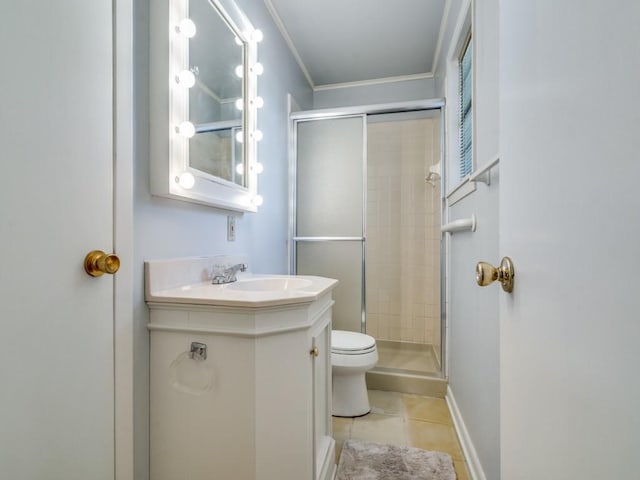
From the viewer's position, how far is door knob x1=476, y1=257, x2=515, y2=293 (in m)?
0.57

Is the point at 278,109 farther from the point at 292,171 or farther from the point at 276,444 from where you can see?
the point at 276,444

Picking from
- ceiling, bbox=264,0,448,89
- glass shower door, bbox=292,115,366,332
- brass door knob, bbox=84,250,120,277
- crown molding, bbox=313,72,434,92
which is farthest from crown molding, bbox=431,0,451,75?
brass door knob, bbox=84,250,120,277

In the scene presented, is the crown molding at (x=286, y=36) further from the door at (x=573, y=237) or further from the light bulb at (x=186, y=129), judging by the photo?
the door at (x=573, y=237)

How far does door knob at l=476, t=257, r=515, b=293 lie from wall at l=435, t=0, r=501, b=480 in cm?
54

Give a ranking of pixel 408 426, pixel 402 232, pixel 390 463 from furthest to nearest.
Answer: pixel 402 232 → pixel 408 426 → pixel 390 463

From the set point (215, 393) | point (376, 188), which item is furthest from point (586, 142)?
point (376, 188)

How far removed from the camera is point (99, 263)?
0.76 metres

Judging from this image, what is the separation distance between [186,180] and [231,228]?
0.42 m

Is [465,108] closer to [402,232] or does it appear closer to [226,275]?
[402,232]

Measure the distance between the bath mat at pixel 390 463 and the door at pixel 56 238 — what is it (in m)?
1.06

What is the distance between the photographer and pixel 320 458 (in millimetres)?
1244

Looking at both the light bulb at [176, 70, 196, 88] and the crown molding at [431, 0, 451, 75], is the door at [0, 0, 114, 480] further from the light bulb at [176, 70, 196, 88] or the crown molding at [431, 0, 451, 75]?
the crown molding at [431, 0, 451, 75]

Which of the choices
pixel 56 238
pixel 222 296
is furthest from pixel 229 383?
pixel 56 238

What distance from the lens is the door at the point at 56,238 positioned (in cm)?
60
